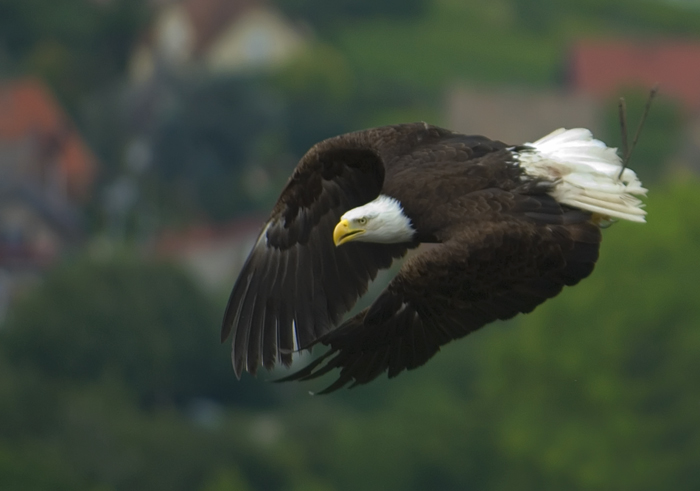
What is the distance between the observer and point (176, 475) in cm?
3700

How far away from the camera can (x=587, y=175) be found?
9.76 m

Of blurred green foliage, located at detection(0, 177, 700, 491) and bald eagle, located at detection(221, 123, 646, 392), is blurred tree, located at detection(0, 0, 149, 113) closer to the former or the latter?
blurred green foliage, located at detection(0, 177, 700, 491)

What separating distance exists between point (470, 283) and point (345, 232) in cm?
91

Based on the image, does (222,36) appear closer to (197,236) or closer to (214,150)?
(214,150)

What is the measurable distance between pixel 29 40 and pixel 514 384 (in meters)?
40.1

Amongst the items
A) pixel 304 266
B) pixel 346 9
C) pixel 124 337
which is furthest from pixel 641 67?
pixel 304 266

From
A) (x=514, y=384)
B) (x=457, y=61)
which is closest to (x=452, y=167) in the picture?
(x=514, y=384)

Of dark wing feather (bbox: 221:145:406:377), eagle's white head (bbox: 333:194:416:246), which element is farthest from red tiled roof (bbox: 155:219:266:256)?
eagle's white head (bbox: 333:194:416:246)

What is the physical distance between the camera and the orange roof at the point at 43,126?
64688mm

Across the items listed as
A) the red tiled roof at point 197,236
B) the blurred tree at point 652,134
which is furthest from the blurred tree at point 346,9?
the red tiled roof at point 197,236

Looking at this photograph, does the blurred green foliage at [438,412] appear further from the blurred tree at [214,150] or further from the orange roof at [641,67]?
the orange roof at [641,67]

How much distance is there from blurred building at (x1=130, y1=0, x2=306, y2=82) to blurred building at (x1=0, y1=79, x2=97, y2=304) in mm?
4629

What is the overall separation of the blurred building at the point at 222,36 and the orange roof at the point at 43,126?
3.92 meters

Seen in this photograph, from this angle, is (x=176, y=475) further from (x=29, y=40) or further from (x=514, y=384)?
(x=29, y=40)
